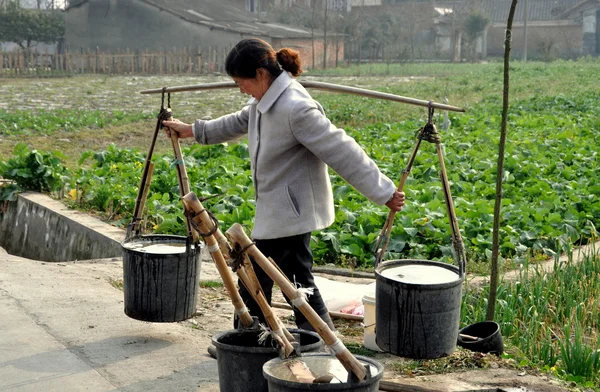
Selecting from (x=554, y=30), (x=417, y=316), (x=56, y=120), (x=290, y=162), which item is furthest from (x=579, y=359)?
(x=554, y=30)

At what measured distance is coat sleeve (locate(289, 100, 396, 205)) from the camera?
4.18 meters

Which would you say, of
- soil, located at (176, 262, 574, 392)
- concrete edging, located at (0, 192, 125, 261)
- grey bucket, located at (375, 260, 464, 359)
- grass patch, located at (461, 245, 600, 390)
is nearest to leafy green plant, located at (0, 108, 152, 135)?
concrete edging, located at (0, 192, 125, 261)

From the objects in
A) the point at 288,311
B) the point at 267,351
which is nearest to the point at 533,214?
the point at 288,311

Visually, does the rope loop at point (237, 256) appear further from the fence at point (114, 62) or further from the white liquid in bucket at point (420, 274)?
the fence at point (114, 62)

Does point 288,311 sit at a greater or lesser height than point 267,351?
lesser

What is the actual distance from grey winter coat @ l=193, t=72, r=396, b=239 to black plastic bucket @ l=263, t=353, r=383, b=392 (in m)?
1.02

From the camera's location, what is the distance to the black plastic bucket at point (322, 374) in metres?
3.01

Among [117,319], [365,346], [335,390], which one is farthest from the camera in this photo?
[117,319]

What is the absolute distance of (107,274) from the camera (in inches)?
262

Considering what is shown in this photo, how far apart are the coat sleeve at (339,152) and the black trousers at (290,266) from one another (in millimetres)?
458

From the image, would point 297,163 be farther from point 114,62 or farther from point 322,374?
point 114,62

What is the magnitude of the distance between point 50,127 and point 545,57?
1772 inches

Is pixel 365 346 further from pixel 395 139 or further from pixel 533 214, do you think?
pixel 395 139

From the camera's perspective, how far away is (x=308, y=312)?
10.5 ft
